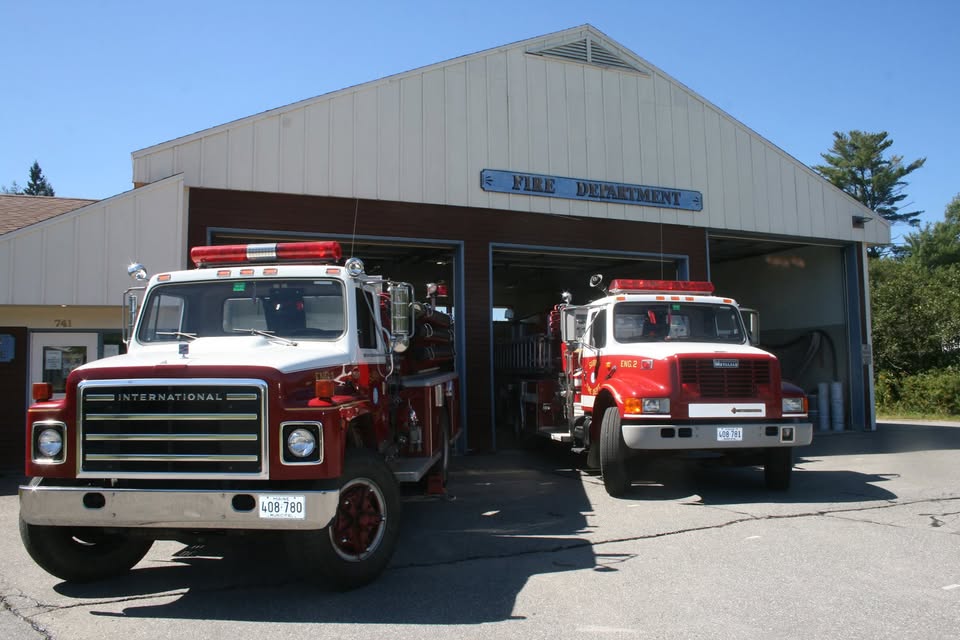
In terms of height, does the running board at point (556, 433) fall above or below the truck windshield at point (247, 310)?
below

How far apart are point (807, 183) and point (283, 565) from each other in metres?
15.4

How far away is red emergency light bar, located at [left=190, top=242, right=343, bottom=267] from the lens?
702 cm

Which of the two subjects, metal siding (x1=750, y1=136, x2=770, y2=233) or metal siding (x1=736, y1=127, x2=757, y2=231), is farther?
metal siding (x1=750, y1=136, x2=770, y2=233)

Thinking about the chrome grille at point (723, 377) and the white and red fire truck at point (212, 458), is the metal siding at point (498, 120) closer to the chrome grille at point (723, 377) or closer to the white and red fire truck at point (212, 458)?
the chrome grille at point (723, 377)

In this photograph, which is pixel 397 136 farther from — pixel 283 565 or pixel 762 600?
Result: pixel 762 600

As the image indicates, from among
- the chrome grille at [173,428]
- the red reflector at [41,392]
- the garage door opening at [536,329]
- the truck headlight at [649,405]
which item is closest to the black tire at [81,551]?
the chrome grille at [173,428]

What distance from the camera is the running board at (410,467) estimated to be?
720cm

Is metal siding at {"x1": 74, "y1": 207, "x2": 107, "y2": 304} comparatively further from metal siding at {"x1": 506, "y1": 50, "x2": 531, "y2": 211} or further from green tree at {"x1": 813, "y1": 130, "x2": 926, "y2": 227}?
green tree at {"x1": 813, "y1": 130, "x2": 926, "y2": 227}

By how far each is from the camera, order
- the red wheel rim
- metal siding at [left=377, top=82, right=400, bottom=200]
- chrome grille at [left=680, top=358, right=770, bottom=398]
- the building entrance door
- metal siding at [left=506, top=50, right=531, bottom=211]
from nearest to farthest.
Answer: the red wheel rim < chrome grille at [left=680, top=358, right=770, bottom=398] < the building entrance door < metal siding at [left=377, top=82, right=400, bottom=200] < metal siding at [left=506, top=50, right=531, bottom=211]

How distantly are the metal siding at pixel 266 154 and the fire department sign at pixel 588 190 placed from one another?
3765 millimetres

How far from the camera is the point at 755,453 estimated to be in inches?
372

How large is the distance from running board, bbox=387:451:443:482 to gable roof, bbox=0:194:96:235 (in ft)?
29.9

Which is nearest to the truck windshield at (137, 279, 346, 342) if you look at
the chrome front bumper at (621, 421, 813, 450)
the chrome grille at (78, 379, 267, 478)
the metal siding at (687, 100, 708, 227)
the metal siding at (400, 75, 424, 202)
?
the chrome grille at (78, 379, 267, 478)

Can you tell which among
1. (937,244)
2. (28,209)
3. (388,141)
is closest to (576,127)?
(388,141)
